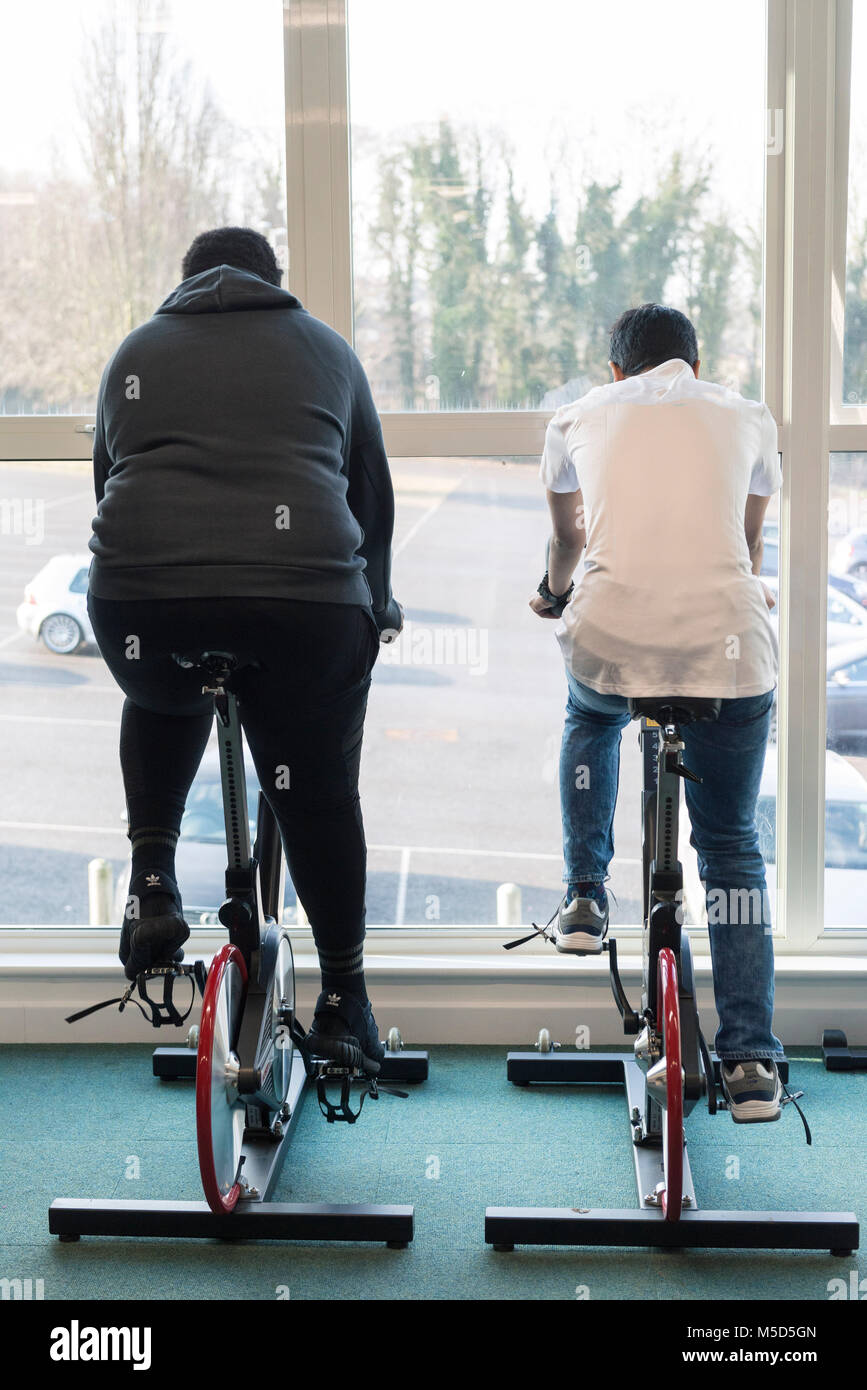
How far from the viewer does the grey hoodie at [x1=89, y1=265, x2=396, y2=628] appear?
1716mm

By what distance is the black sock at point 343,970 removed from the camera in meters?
2.04

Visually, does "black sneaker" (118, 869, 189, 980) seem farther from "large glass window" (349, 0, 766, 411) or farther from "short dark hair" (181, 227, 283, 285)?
"large glass window" (349, 0, 766, 411)

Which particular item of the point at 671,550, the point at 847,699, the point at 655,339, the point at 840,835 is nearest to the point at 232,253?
the point at 655,339

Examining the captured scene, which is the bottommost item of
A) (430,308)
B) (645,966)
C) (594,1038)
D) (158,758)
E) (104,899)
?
(594,1038)

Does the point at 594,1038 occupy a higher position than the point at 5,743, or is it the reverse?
the point at 5,743

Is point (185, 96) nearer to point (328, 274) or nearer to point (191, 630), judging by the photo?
point (328, 274)

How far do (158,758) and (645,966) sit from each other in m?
0.88

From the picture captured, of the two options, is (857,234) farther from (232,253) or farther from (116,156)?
(116,156)

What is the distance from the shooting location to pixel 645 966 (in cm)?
214

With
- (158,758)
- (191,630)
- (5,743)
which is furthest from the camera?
(5,743)

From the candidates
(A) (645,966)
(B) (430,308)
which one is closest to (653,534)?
(A) (645,966)

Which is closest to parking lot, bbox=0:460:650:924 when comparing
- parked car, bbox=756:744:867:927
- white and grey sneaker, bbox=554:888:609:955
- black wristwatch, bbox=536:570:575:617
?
parked car, bbox=756:744:867:927

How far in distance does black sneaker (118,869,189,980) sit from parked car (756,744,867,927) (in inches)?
59.6

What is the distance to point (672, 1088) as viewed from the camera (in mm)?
1884
